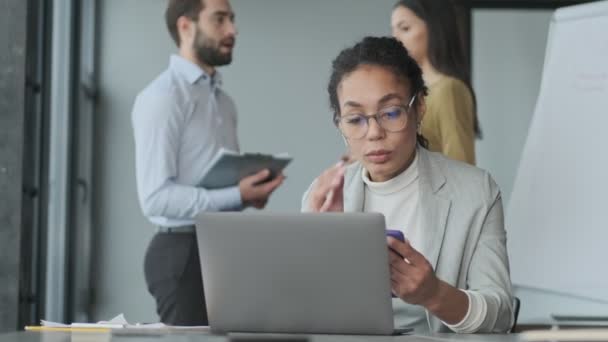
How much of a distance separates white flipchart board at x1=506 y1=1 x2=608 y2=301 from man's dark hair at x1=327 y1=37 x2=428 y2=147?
3.93 feet

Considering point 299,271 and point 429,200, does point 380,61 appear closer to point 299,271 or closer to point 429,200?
point 429,200

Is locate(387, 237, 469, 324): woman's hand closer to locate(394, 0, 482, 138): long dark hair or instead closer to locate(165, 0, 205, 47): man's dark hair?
locate(394, 0, 482, 138): long dark hair

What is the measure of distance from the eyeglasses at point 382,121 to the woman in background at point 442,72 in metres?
0.99

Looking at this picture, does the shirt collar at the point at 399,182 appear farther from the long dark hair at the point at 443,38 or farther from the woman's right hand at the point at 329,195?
the long dark hair at the point at 443,38

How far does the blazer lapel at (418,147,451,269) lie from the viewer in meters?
2.38

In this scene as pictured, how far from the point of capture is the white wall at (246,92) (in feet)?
19.4

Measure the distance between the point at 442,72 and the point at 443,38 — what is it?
15 centimetres

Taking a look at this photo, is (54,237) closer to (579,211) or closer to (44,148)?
(44,148)

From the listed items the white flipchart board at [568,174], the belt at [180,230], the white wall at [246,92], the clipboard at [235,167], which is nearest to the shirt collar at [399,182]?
the clipboard at [235,167]

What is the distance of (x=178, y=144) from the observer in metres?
3.77

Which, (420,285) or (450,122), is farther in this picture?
(450,122)

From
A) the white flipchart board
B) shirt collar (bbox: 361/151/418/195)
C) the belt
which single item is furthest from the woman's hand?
the belt

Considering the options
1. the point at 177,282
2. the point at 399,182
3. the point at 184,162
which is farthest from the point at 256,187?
the point at 399,182

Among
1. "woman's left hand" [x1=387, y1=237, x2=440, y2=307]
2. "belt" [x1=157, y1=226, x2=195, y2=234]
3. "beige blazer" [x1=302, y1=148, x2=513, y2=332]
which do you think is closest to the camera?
"woman's left hand" [x1=387, y1=237, x2=440, y2=307]
